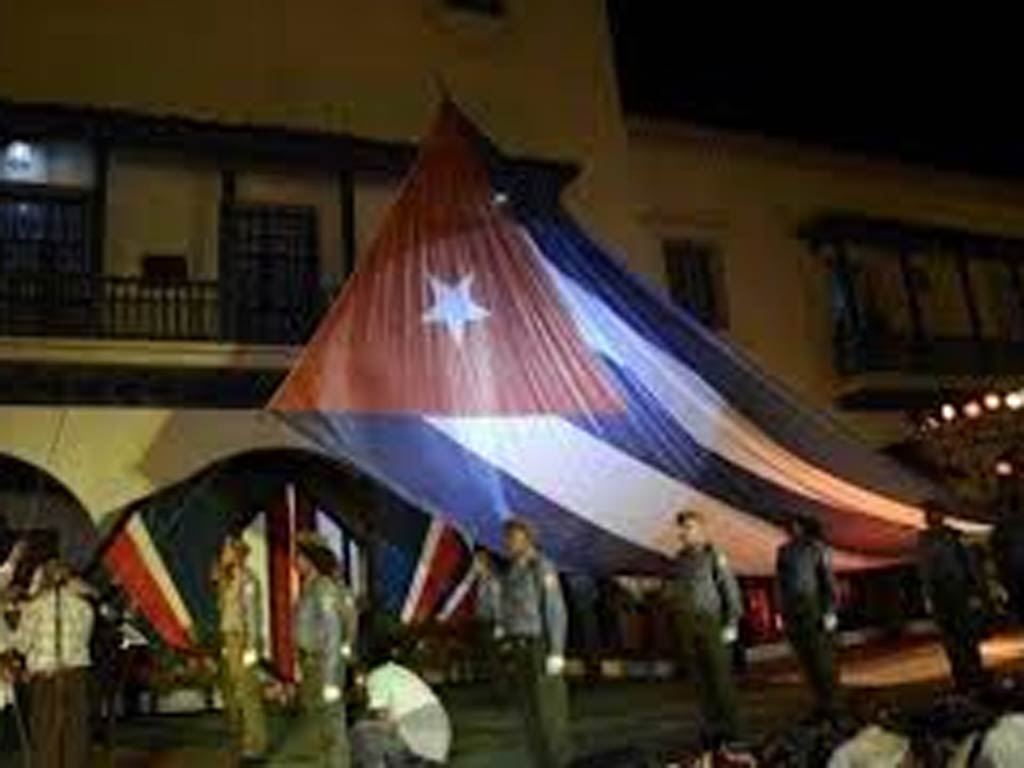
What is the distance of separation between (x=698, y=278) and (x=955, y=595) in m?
12.1

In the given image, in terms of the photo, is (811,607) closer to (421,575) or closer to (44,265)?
(421,575)

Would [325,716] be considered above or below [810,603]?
below

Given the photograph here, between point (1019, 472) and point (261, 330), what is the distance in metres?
10.0

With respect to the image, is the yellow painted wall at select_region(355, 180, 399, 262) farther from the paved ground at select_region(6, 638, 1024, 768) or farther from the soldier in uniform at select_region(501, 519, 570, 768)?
the soldier in uniform at select_region(501, 519, 570, 768)

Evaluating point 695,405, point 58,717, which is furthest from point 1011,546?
point 58,717

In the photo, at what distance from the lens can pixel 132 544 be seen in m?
17.2

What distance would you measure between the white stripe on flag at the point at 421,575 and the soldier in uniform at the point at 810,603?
20.6 ft

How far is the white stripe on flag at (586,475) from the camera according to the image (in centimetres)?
1195

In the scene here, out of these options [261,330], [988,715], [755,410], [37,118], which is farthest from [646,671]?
[988,715]

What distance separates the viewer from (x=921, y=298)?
28.6 meters

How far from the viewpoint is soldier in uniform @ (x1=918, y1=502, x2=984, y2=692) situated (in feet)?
45.3

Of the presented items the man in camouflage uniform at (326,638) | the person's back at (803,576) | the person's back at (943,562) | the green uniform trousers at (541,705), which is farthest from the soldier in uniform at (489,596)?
the person's back at (943,562)

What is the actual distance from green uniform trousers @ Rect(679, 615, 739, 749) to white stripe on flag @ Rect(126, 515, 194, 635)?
22.8 ft

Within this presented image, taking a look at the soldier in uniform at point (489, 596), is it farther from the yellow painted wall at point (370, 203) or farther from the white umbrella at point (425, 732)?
the yellow painted wall at point (370, 203)
